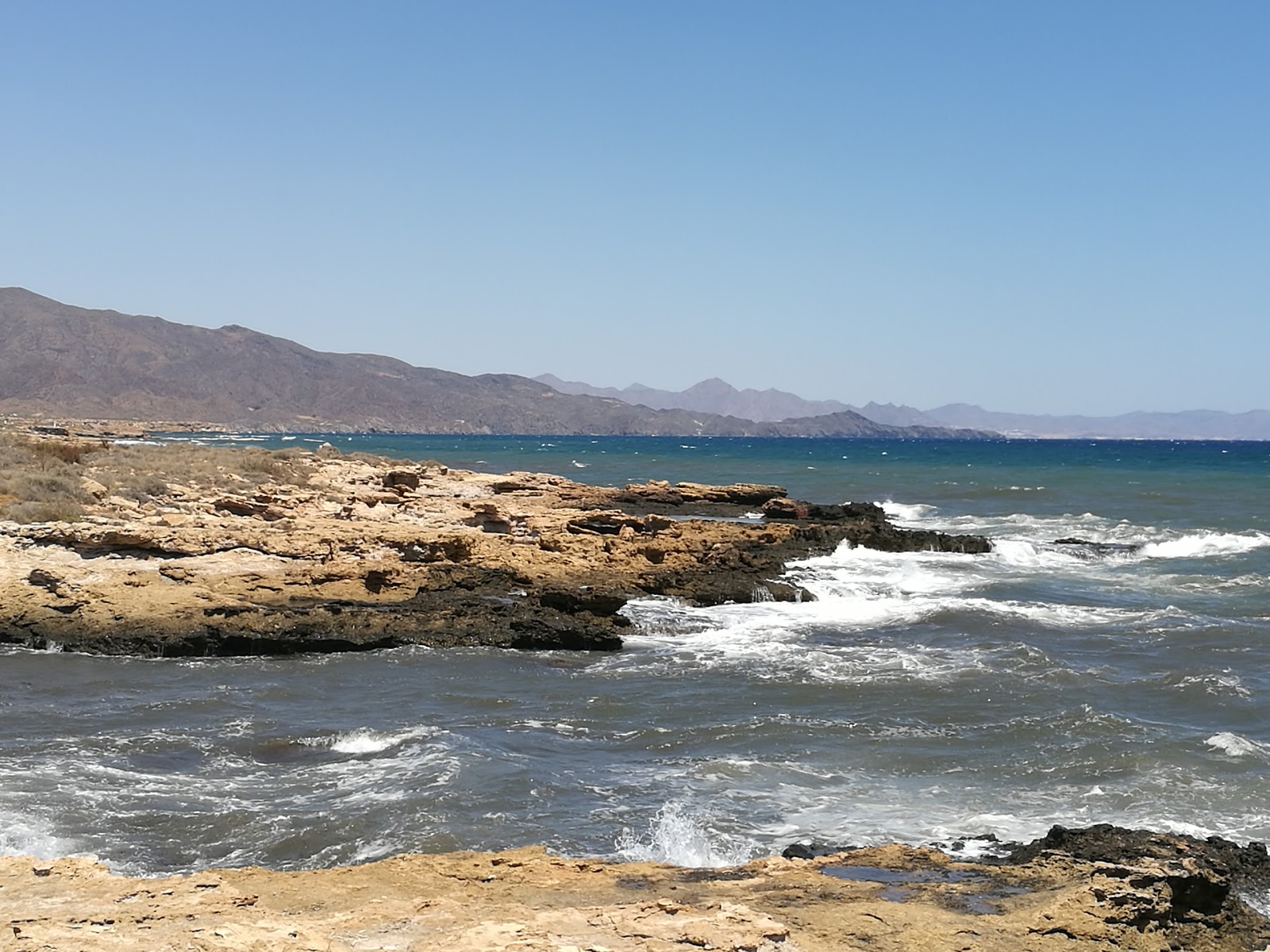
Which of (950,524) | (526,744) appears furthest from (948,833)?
(950,524)

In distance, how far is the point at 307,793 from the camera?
8664mm

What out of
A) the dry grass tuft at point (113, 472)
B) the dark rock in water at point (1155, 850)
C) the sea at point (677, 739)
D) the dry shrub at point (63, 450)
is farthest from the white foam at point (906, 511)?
the dark rock in water at point (1155, 850)

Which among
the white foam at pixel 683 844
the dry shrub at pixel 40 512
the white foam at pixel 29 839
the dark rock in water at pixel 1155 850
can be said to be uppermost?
the dry shrub at pixel 40 512

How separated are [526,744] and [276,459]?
85.2 feet

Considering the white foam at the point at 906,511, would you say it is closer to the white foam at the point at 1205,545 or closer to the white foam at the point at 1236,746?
the white foam at the point at 1205,545

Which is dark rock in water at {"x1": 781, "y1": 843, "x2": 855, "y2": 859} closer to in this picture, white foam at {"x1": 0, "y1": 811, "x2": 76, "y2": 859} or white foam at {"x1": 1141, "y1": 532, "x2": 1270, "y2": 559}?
white foam at {"x1": 0, "y1": 811, "x2": 76, "y2": 859}

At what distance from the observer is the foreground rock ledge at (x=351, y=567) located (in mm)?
13742

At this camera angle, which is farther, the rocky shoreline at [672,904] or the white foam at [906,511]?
the white foam at [906,511]

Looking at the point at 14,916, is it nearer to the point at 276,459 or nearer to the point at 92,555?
the point at 92,555

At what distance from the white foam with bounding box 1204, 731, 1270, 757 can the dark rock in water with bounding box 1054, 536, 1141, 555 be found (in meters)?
17.4

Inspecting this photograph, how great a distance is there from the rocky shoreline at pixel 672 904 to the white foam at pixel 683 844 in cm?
82

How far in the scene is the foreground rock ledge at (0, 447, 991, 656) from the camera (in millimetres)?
13742

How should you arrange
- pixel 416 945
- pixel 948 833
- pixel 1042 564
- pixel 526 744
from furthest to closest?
pixel 1042 564
pixel 526 744
pixel 948 833
pixel 416 945

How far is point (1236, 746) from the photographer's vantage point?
33.7 ft
